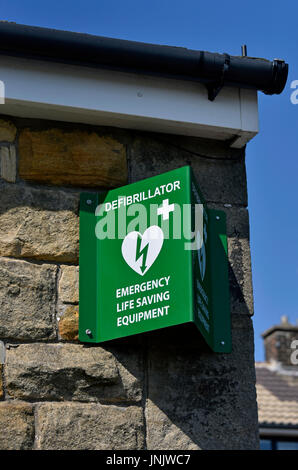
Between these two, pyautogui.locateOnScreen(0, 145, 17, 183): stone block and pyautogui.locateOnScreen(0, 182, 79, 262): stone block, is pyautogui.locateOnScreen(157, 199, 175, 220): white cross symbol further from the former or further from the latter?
pyautogui.locateOnScreen(0, 145, 17, 183): stone block

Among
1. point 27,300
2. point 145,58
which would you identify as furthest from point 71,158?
point 27,300

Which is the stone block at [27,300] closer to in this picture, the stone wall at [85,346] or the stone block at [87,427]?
the stone wall at [85,346]

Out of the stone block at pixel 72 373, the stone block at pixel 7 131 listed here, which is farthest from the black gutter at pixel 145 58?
the stone block at pixel 72 373

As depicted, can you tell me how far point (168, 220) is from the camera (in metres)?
3.91

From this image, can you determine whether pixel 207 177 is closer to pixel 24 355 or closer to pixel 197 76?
pixel 197 76

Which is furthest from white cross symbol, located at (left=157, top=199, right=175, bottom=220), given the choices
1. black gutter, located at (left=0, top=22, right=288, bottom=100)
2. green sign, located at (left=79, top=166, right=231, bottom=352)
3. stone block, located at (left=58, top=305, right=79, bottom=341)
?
black gutter, located at (left=0, top=22, right=288, bottom=100)

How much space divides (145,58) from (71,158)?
0.55 meters

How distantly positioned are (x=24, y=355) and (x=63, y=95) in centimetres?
115

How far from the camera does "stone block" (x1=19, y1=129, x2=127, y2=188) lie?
426cm

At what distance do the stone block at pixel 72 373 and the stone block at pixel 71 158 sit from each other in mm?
768

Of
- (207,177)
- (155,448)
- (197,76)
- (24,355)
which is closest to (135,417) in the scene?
(155,448)

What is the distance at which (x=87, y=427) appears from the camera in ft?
12.5

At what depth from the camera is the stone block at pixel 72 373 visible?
3842 millimetres

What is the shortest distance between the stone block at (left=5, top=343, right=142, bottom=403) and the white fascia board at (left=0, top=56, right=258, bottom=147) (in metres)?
1.05
